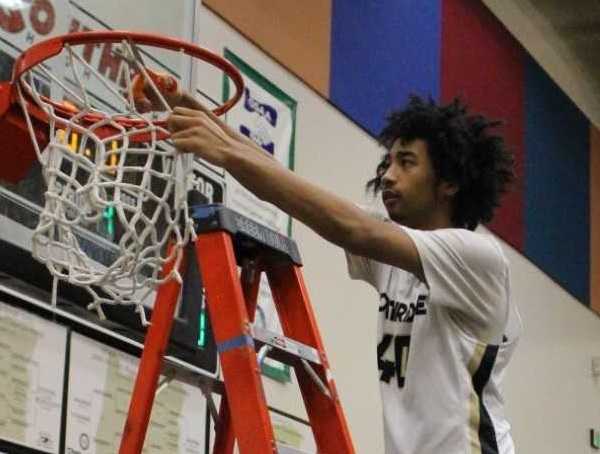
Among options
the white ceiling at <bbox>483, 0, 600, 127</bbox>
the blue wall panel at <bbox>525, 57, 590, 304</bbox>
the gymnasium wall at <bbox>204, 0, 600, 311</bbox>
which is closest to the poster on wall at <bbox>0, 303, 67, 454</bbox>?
the gymnasium wall at <bbox>204, 0, 600, 311</bbox>

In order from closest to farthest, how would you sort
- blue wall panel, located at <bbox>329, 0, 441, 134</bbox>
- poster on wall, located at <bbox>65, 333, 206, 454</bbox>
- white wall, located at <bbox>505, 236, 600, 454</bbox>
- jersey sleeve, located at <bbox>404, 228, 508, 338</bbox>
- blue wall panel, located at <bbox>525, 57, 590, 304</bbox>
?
1. jersey sleeve, located at <bbox>404, 228, 508, 338</bbox>
2. poster on wall, located at <bbox>65, 333, 206, 454</bbox>
3. blue wall panel, located at <bbox>329, 0, 441, 134</bbox>
4. white wall, located at <bbox>505, 236, 600, 454</bbox>
5. blue wall panel, located at <bbox>525, 57, 590, 304</bbox>

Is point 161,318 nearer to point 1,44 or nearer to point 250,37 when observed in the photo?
point 1,44

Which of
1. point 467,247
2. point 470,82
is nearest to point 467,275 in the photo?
point 467,247

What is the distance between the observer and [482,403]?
2352 millimetres

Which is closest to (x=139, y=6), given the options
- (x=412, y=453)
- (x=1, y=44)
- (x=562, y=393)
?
(x=1, y=44)

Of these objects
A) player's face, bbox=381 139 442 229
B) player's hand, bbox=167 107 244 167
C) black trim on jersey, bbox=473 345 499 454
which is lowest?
black trim on jersey, bbox=473 345 499 454

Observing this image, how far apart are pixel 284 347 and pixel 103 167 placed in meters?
0.43

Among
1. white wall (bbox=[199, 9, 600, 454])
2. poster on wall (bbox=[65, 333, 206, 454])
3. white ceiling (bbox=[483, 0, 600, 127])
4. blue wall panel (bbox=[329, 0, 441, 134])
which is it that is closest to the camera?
poster on wall (bbox=[65, 333, 206, 454])

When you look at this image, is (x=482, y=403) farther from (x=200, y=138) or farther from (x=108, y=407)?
(x=108, y=407)

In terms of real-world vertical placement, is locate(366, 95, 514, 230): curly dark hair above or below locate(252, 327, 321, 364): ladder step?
above

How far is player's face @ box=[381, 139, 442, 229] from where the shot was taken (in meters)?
2.54

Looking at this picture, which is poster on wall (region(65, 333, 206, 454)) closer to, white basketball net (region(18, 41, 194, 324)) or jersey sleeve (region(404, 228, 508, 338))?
white basketball net (region(18, 41, 194, 324))

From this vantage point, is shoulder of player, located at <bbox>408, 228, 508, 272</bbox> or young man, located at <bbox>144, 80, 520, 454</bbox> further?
shoulder of player, located at <bbox>408, 228, 508, 272</bbox>

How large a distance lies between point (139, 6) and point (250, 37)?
700 mm
